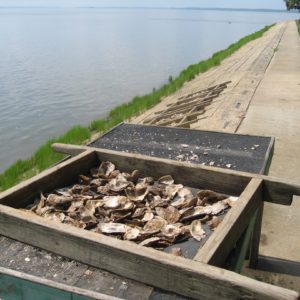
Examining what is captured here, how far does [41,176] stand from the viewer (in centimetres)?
322

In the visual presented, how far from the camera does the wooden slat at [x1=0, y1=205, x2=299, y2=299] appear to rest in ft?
6.22

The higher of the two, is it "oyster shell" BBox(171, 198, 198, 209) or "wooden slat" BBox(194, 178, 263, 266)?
"wooden slat" BBox(194, 178, 263, 266)

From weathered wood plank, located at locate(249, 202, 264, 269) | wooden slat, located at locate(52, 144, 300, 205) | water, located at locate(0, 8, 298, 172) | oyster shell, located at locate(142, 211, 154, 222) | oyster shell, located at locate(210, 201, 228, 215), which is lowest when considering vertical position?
water, located at locate(0, 8, 298, 172)

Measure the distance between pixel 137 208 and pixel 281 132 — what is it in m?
6.81

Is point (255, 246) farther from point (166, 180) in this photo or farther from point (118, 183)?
point (118, 183)

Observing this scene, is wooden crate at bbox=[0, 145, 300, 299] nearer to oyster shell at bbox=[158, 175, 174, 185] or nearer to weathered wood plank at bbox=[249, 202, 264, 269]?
oyster shell at bbox=[158, 175, 174, 185]

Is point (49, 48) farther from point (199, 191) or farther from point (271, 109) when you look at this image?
point (199, 191)

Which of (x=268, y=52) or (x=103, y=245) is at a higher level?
(x=103, y=245)

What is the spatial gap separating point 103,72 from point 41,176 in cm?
2315

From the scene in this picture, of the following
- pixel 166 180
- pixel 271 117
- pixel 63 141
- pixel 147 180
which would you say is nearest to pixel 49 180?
pixel 147 180

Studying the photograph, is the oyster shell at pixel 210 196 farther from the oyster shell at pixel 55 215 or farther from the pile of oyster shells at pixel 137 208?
the oyster shell at pixel 55 215

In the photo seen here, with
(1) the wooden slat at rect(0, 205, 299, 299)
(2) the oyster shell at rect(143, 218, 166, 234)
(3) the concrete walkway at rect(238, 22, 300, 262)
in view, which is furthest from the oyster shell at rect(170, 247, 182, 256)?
(3) the concrete walkway at rect(238, 22, 300, 262)

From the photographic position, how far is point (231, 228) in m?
2.45

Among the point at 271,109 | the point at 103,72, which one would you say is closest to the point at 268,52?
the point at 103,72
